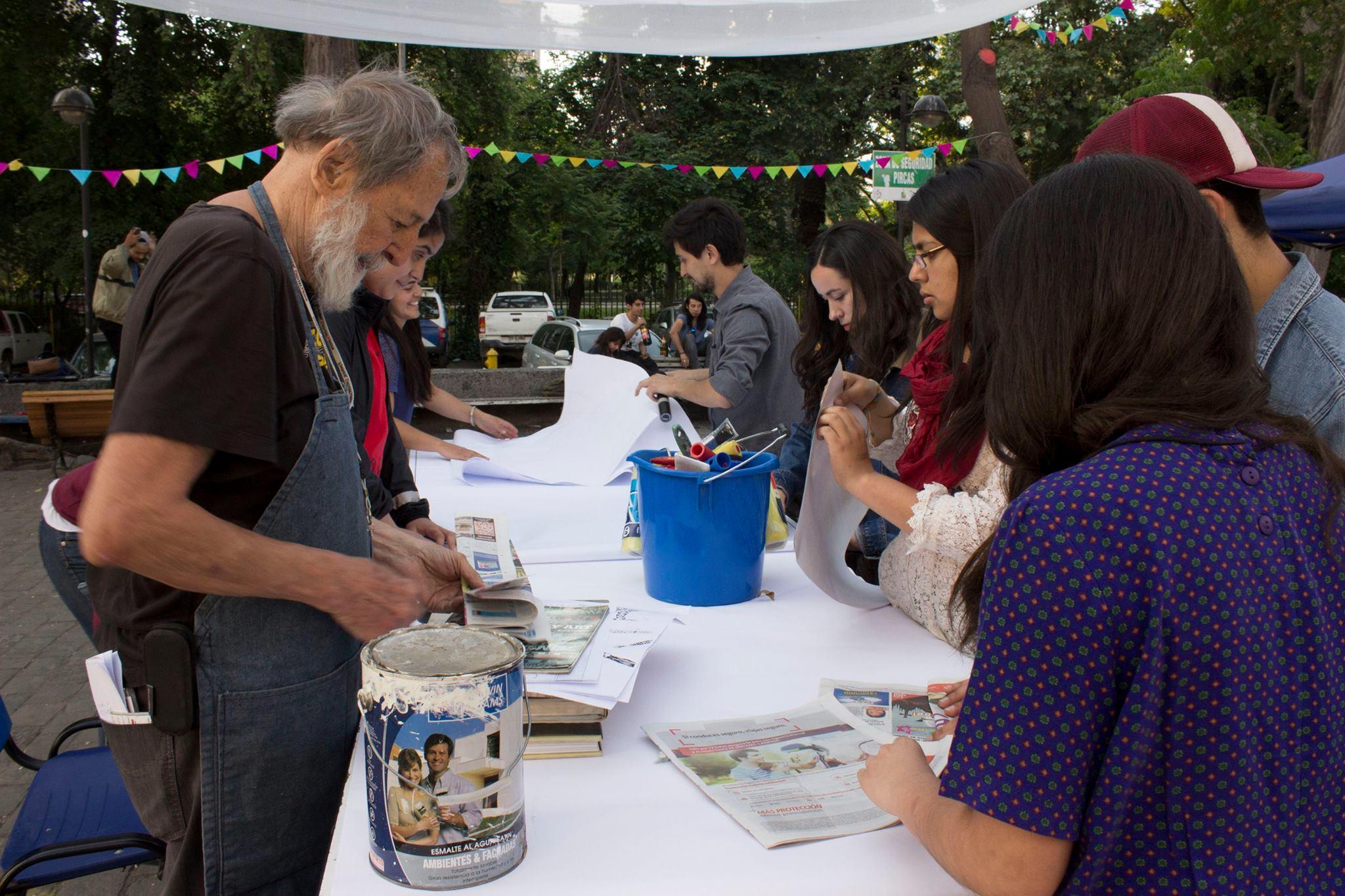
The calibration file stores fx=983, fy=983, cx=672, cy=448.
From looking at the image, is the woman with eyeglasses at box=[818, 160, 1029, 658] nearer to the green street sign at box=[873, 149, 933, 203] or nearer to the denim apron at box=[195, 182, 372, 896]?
the denim apron at box=[195, 182, 372, 896]

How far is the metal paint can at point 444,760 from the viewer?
0.99 m

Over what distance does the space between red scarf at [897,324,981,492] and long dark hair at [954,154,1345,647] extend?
0.83 metres

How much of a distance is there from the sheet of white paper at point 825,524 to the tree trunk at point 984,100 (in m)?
6.94

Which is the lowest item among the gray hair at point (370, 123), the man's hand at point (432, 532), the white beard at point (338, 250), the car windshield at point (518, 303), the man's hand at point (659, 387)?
the car windshield at point (518, 303)

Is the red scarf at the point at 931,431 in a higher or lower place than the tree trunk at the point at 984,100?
lower

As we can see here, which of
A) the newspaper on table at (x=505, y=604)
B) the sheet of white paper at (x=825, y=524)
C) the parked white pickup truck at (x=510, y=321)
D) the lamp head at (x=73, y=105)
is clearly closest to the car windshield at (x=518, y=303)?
the parked white pickup truck at (x=510, y=321)

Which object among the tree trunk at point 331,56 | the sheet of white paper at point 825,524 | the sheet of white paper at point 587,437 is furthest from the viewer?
the tree trunk at point 331,56

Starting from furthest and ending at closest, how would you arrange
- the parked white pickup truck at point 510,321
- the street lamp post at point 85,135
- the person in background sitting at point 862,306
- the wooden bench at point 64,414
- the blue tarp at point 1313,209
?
the parked white pickup truck at point 510,321
the street lamp post at point 85,135
the wooden bench at point 64,414
the blue tarp at point 1313,209
the person in background sitting at point 862,306

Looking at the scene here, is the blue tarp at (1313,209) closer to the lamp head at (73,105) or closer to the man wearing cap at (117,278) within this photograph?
the man wearing cap at (117,278)

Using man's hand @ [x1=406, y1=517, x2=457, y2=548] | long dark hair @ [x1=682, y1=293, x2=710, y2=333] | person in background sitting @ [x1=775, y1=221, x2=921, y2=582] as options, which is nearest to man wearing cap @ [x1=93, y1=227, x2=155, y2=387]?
long dark hair @ [x1=682, y1=293, x2=710, y2=333]

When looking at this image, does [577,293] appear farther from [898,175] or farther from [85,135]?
[898,175]

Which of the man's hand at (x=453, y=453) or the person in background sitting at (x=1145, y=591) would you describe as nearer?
the person in background sitting at (x=1145, y=591)

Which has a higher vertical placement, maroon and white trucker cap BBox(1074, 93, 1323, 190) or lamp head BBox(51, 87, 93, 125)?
lamp head BBox(51, 87, 93, 125)

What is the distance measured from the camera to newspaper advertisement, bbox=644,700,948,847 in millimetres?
1210
